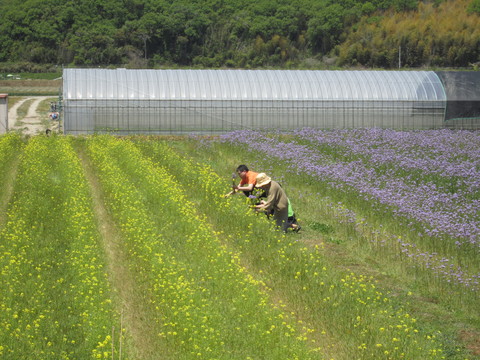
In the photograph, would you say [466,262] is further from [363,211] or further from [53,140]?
[53,140]

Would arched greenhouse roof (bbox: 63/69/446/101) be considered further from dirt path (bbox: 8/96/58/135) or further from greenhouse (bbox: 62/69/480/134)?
dirt path (bbox: 8/96/58/135)

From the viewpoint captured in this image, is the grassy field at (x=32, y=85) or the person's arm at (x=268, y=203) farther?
the grassy field at (x=32, y=85)

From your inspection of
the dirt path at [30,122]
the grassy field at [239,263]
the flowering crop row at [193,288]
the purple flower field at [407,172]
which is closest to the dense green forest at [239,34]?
the dirt path at [30,122]

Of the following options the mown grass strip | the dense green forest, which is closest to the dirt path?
the mown grass strip

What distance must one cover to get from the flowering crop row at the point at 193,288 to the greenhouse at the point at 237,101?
18914 millimetres

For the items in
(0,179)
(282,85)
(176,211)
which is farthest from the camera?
(282,85)

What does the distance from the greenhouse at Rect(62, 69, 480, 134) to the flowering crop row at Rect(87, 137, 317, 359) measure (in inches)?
745

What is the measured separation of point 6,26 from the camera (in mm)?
95938

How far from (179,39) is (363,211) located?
77.3 meters

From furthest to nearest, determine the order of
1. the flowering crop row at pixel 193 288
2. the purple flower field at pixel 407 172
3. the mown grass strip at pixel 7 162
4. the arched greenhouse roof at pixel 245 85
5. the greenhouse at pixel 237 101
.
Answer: the arched greenhouse roof at pixel 245 85, the greenhouse at pixel 237 101, the mown grass strip at pixel 7 162, the purple flower field at pixel 407 172, the flowering crop row at pixel 193 288

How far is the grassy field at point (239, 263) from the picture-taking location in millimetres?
10547

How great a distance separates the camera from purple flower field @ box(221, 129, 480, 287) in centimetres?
1541

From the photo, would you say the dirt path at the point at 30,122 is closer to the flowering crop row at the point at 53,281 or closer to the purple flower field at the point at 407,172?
the purple flower field at the point at 407,172

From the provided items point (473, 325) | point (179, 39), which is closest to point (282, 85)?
point (473, 325)
